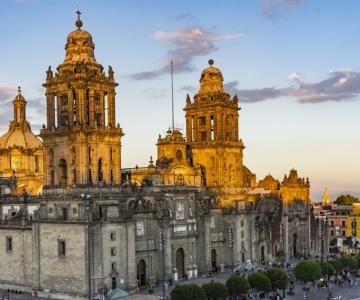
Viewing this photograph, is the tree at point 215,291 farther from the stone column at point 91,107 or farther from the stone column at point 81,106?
the stone column at point 81,106

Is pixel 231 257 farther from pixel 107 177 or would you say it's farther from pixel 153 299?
pixel 153 299

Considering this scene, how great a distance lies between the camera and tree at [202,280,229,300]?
2505 inches

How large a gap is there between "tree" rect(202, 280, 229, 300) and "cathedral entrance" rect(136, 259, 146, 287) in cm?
1549

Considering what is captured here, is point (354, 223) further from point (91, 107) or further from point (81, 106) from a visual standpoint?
point (81, 106)

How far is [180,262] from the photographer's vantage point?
84.5 metres

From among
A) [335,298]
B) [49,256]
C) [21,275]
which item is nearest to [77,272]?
[49,256]

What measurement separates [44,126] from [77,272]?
19.6 meters

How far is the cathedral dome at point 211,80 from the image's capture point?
10269 centimetres

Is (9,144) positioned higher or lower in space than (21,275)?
higher

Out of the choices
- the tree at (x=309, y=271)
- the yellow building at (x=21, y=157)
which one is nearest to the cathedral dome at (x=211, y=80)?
the yellow building at (x=21, y=157)

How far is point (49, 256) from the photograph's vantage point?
73.6 m

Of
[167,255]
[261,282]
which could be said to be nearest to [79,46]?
[167,255]

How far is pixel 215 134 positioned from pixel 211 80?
870 cm

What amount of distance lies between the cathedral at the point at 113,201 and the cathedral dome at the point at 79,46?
0.40 ft
